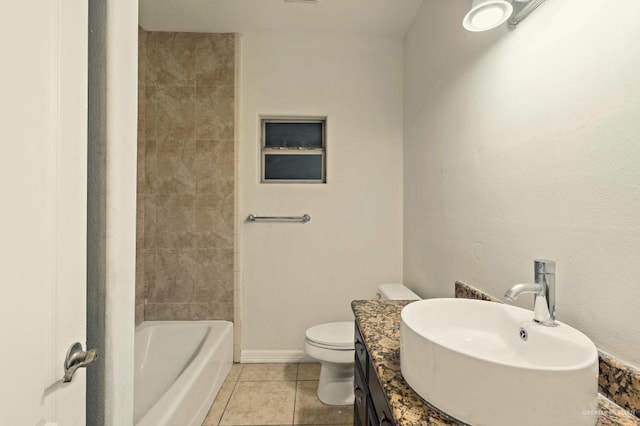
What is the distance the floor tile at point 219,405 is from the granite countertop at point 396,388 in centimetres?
119

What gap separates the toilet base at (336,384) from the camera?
1.88 metres

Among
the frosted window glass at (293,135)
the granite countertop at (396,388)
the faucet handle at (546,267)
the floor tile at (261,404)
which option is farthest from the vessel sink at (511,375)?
the frosted window glass at (293,135)

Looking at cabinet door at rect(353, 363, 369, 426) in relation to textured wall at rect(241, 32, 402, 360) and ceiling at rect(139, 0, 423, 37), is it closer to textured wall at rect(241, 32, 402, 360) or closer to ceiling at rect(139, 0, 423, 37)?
textured wall at rect(241, 32, 402, 360)

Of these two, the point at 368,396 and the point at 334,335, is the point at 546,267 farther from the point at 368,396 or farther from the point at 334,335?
the point at 334,335

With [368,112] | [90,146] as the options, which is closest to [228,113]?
[368,112]

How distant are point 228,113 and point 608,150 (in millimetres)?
2225

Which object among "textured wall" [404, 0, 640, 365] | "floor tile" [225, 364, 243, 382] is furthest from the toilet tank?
"floor tile" [225, 364, 243, 382]

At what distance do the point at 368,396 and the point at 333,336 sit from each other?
2.86 ft

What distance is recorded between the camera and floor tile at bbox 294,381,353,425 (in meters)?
1.74

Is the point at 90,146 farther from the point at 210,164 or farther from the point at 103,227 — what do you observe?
the point at 210,164

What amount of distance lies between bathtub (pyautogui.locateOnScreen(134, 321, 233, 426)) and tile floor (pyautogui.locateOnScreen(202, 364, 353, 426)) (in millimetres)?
86

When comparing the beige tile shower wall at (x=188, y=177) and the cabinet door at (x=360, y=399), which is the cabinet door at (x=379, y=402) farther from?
the beige tile shower wall at (x=188, y=177)
